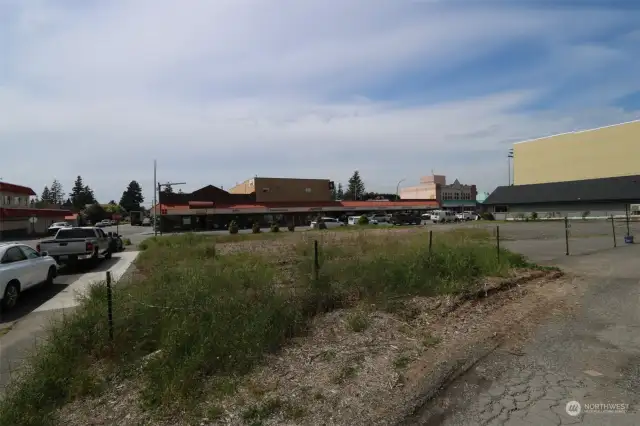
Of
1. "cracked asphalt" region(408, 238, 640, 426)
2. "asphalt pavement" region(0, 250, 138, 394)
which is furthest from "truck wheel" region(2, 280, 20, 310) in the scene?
"cracked asphalt" region(408, 238, 640, 426)

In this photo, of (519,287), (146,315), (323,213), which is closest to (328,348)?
(146,315)

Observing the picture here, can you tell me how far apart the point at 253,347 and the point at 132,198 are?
18337 centimetres

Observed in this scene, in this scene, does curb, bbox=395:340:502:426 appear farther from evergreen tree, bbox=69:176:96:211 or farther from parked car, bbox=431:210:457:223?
evergreen tree, bbox=69:176:96:211

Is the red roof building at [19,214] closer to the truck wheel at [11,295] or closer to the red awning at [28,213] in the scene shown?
the red awning at [28,213]

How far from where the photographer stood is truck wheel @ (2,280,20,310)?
10117 mm

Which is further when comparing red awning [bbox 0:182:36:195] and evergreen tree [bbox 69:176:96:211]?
evergreen tree [bbox 69:176:96:211]

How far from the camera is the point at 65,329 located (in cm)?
633

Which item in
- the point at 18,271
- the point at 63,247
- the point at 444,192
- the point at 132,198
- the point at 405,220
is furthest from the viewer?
the point at 132,198

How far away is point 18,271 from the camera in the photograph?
10.9 meters

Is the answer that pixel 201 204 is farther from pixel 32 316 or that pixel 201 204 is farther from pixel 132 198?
pixel 132 198

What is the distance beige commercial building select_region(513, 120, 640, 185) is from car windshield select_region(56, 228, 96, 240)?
7284cm

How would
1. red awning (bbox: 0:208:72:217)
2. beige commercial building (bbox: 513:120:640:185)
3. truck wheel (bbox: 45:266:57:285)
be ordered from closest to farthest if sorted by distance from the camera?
truck wheel (bbox: 45:266:57:285)
red awning (bbox: 0:208:72:217)
beige commercial building (bbox: 513:120:640:185)

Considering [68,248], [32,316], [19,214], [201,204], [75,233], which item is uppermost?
[201,204]

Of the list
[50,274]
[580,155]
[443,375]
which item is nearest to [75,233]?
[50,274]
